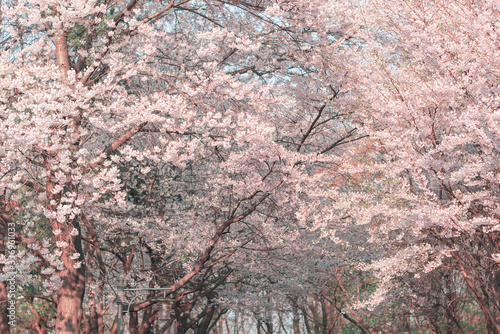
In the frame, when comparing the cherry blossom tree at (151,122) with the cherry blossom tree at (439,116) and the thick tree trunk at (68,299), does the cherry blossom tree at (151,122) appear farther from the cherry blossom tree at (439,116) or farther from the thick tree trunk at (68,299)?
the cherry blossom tree at (439,116)

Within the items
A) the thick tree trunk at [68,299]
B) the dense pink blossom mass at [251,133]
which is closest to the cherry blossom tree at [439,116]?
the dense pink blossom mass at [251,133]

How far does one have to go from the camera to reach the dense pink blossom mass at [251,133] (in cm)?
559

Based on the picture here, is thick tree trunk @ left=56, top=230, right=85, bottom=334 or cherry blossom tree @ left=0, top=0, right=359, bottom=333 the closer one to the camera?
cherry blossom tree @ left=0, top=0, right=359, bottom=333

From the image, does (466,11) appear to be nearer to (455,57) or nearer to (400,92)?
(455,57)

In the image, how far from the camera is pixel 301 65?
382 inches

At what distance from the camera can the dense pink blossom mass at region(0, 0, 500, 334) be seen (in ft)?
18.3

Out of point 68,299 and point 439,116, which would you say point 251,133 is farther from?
point 68,299

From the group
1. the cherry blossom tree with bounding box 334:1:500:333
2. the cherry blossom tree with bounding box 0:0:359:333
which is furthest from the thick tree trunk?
the cherry blossom tree with bounding box 334:1:500:333

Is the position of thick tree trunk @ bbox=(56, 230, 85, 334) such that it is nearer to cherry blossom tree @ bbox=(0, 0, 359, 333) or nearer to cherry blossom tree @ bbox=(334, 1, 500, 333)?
cherry blossom tree @ bbox=(0, 0, 359, 333)

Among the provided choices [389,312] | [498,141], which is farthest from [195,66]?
[389,312]

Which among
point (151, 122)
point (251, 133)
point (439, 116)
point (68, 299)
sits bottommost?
point (68, 299)

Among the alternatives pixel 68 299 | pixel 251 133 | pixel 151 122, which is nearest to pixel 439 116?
pixel 251 133

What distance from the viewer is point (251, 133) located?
7.30 meters

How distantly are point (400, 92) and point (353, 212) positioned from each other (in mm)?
1725
